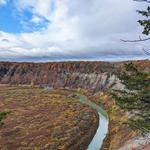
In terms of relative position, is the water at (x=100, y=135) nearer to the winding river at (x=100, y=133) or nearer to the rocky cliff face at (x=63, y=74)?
the winding river at (x=100, y=133)

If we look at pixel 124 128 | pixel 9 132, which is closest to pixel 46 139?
pixel 9 132

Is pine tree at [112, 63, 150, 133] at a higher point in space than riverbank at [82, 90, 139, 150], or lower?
higher

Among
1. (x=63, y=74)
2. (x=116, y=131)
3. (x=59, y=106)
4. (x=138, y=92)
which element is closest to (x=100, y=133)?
(x=116, y=131)

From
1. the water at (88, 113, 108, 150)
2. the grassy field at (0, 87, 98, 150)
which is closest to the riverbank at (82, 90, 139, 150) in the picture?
the water at (88, 113, 108, 150)

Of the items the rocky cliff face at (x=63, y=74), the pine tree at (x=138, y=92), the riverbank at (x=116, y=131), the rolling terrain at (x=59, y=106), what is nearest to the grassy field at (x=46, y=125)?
the rolling terrain at (x=59, y=106)

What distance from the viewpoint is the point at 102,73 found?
535 feet

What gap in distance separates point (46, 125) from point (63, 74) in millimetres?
103387

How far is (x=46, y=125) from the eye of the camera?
249 feet

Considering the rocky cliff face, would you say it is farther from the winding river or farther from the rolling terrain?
the winding river

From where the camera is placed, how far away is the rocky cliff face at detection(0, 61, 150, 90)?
524ft

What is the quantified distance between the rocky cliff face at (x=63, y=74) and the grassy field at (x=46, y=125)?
45.0 meters

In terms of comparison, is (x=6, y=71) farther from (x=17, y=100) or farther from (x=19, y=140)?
(x=19, y=140)

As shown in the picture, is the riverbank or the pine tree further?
the riverbank

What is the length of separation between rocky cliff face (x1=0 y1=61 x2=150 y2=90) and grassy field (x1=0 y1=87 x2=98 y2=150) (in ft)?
148
